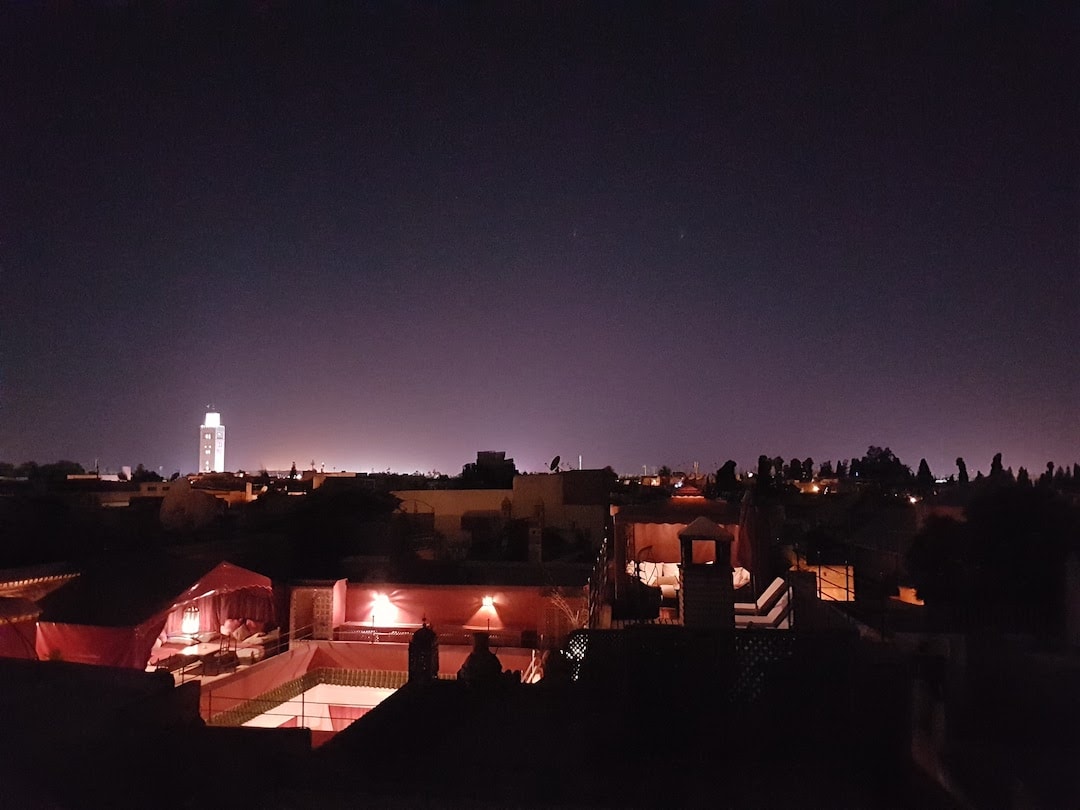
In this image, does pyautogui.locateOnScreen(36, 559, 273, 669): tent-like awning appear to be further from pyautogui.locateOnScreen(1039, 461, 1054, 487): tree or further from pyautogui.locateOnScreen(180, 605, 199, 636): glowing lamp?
pyautogui.locateOnScreen(1039, 461, 1054, 487): tree

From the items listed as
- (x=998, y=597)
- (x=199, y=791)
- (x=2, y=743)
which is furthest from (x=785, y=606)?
(x=2, y=743)

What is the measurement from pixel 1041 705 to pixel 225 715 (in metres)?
13.5

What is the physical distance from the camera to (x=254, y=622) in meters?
17.9

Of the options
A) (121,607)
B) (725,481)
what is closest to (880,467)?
(725,481)

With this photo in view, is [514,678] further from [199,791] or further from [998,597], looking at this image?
[998,597]

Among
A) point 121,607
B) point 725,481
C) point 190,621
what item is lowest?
point 190,621

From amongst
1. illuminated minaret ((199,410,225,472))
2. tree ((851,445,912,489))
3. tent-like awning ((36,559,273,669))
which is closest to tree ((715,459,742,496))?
tent-like awning ((36,559,273,669))

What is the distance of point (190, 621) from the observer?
17.3 meters

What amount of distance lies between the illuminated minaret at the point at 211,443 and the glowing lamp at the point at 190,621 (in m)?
92.6

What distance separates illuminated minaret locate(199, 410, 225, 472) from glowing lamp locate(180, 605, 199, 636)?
92.6 meters

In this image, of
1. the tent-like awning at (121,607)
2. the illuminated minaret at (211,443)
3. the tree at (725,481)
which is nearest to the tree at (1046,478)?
the tree at (725,481)

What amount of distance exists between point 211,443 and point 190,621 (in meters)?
98.0

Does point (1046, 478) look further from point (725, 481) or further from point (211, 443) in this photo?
point (211, 443)

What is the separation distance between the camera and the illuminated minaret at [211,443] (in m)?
104
